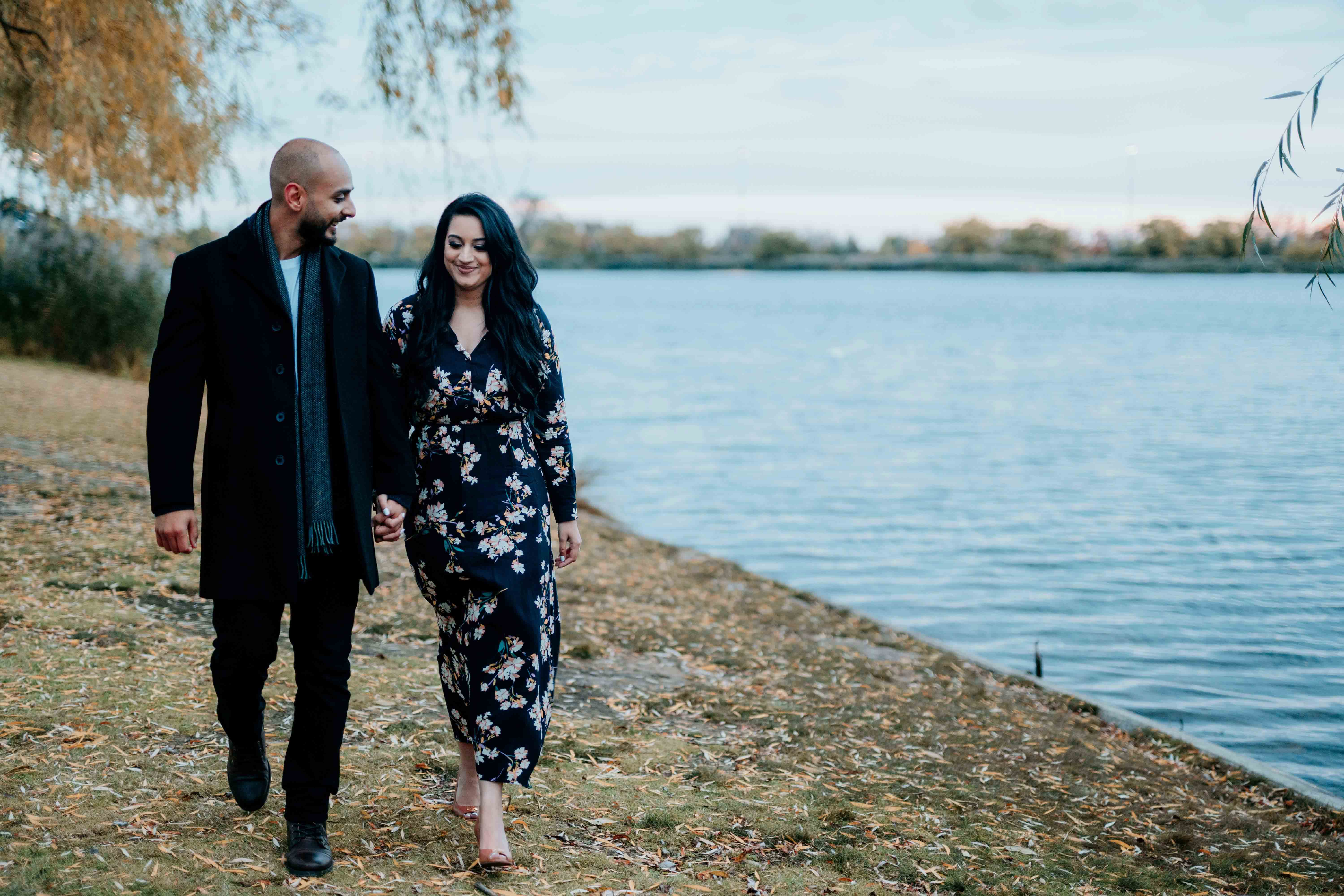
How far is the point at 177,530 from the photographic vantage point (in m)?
3.39

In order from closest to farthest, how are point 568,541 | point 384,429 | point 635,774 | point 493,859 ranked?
point 384,429
point 493,859
point 568,541
point 635,774

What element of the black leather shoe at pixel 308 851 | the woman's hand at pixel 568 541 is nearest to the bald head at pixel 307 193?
the woman's hand at pixel 568 541

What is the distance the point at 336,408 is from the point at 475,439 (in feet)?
1.58

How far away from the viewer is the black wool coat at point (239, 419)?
11.2ft

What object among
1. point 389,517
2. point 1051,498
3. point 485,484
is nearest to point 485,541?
point 485,484

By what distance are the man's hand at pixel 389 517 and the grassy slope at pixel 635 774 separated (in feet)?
3.39

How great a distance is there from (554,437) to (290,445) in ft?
2.97

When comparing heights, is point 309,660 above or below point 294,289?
below

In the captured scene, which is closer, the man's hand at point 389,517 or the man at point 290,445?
the man at point 290,445

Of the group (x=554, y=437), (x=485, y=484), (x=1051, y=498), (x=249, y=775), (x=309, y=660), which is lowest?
(x=1051, y=498)

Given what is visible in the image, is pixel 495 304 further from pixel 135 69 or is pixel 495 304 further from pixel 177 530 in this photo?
pixel 135 69

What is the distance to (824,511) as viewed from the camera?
15.3 m

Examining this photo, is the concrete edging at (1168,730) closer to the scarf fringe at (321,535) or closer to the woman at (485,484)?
the woman at (485,484)

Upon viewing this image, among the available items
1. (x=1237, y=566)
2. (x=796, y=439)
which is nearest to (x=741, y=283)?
(x=796, y=439)
